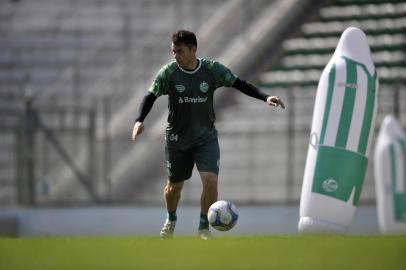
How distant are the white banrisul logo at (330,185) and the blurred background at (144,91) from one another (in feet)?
16.5

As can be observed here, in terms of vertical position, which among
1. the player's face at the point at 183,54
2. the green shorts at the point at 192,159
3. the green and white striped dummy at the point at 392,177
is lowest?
the green and white striped dummy at the point at 392,177

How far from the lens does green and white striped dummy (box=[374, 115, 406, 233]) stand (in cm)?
1231

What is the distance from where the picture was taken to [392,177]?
41.4ft

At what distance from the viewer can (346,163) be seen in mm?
9625

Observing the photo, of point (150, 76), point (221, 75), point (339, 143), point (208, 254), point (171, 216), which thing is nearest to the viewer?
point (208, 254)

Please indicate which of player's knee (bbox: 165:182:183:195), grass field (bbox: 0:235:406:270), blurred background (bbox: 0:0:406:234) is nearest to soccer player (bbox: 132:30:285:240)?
player's knee (bbox: 165:182:183:195)

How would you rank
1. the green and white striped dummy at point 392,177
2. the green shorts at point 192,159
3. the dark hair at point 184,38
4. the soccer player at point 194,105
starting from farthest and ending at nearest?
the green and white striped dummy at point 392,177 → the green shorts at point 192,159 → the soccer player at point 194,105 → the dark hair at point 184,38

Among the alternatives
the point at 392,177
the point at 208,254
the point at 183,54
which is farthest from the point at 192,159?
the point at 392,177

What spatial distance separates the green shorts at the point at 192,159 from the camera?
9445 millimetres

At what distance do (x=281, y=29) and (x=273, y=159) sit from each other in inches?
173

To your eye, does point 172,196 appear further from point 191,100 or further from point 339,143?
point 339,143

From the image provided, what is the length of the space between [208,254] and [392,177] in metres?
6.50

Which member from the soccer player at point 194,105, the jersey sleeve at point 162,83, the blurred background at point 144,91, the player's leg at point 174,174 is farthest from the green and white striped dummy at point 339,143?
the blurred background at point 144,91

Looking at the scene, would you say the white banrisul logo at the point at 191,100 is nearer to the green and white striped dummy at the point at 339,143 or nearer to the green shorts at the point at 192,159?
the green shorts at the point at 192,159
